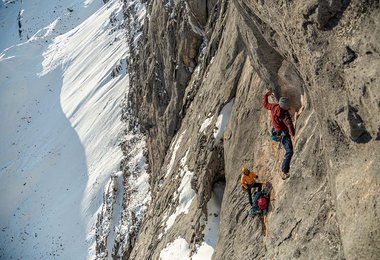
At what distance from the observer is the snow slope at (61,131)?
33.9 meters

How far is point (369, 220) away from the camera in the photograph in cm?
483

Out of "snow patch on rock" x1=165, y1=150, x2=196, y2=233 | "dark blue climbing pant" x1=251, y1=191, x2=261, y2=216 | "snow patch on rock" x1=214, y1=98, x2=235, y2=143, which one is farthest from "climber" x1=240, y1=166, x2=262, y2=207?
"snow patch on rock" x1=165, y1=150, x2=196, y2=233

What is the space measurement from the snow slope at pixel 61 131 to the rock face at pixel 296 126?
48.7 ft

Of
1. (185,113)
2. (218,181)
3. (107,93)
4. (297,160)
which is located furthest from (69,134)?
(297,160)

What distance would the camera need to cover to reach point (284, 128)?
9227 millimetres

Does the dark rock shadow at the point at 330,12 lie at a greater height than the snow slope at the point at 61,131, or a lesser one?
greater

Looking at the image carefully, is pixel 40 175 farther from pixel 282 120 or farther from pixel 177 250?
pixel 282 120

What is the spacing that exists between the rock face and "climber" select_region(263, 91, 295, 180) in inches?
8.9

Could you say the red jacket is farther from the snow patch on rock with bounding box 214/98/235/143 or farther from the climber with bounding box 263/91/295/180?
the snow patch on rock with bounding box 214/98/235/143

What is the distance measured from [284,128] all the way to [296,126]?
35 centimetres

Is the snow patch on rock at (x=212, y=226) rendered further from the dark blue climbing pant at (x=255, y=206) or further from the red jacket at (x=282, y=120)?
the red jacket at (x=282, y=120)

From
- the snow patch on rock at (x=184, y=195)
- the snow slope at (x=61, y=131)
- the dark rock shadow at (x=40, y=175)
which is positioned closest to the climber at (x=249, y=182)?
the snow patch on rock at (x=184, y=195)

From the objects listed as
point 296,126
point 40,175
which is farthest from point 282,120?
point 40,175

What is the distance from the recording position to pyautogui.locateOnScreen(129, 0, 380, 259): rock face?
505cm
